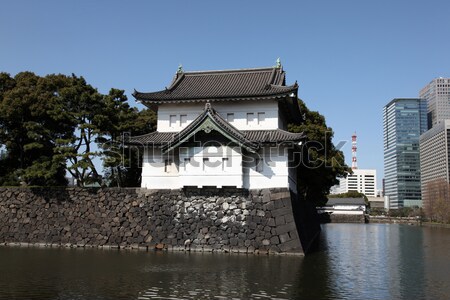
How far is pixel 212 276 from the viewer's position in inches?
590

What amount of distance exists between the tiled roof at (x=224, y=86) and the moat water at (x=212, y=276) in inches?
370

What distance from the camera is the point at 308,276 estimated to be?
15430mm

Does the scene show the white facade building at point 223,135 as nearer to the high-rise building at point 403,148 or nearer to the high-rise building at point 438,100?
the high-rise building at point 403,148

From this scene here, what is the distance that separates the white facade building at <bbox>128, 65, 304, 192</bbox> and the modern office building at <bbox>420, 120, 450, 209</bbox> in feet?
294

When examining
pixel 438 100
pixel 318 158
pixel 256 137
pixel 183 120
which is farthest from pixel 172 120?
pixel 438 100

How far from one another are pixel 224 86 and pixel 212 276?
14.6 metres

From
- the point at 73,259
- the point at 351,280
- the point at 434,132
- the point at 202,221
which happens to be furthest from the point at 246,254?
the point at 434,132

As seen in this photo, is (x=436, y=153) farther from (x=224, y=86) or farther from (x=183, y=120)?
(x=183, y=120)

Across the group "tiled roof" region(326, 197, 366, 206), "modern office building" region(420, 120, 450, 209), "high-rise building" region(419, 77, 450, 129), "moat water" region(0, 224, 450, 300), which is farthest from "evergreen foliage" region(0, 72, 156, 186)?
"high-rise building" region(419, 77, 450, 129)

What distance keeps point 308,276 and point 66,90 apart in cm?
2022

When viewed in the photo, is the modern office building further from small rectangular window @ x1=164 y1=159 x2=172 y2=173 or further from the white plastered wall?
small rectangular window @ x1=164 y1=159 x2=172 y2=173

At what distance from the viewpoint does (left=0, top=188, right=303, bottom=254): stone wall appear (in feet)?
72.1

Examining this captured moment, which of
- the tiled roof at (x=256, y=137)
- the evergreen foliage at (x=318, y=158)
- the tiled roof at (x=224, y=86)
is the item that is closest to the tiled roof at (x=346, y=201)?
the evergreen foliage at (x=318, y=158)

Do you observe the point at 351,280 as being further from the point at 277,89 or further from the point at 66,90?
the point at 66,90
